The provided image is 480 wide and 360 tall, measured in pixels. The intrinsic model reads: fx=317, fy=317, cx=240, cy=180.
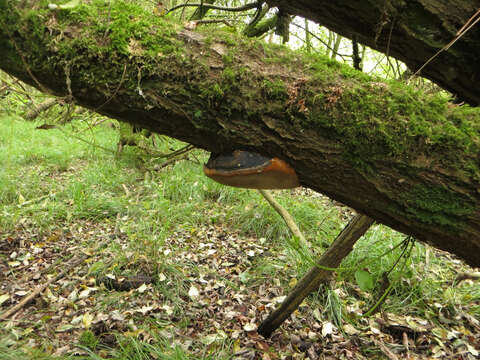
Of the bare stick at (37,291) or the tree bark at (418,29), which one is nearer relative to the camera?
the tree bark at (418,29)

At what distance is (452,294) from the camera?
288 centimetres

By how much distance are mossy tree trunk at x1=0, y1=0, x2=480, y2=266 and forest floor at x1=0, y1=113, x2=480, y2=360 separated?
34.4 inches

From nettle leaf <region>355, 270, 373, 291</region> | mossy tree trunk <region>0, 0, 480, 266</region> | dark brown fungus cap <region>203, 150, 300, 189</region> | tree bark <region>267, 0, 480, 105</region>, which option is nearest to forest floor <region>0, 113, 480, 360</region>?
nettle leaf <region>355, 270, 373, 291</region>

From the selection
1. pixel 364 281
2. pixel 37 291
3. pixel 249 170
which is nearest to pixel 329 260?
pixel 364 281

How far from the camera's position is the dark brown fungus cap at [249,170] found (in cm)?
112

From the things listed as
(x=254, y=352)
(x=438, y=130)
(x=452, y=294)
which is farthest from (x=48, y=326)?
(x=452, y=294)

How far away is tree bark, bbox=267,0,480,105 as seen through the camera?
1290 millimetres

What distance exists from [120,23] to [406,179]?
107cm

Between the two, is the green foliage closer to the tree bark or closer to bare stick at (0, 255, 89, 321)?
bare stick at (0, 255, 89, 321)

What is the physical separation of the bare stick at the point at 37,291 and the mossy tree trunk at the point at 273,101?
92.9 inches

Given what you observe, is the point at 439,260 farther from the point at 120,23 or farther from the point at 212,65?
the point at 120,23

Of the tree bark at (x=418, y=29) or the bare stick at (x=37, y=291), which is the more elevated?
the tree bark at (x=418, y=29)

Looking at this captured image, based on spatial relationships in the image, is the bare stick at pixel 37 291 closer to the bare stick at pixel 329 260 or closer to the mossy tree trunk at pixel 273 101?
the bare stick at pixel 329 260

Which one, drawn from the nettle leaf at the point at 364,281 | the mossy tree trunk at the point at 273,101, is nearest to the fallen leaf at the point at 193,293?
the nettle leaf at the point at 364,281
